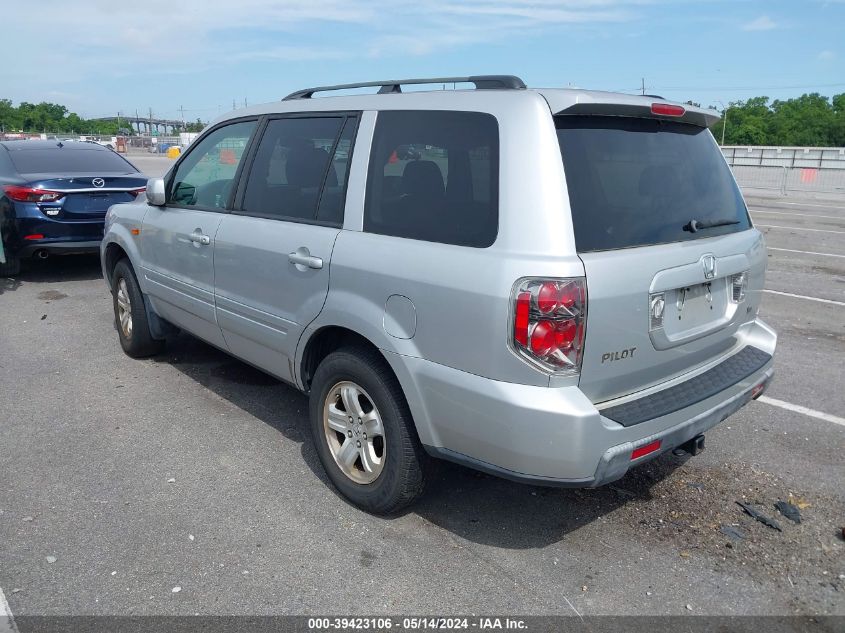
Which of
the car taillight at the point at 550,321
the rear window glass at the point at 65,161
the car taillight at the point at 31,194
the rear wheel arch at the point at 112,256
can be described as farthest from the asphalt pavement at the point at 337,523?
the rear window glass at the point at 65,161

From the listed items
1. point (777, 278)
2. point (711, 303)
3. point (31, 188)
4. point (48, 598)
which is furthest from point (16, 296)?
point (777, 278)

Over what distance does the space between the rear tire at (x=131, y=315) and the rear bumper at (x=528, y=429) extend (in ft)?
10.5

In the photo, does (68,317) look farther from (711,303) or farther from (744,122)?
(744,122)

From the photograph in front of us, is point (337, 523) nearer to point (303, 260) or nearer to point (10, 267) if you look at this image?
point (303, 260)

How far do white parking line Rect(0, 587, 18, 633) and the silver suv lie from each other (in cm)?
151

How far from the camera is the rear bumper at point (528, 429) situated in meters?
2.71

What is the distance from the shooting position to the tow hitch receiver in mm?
3311

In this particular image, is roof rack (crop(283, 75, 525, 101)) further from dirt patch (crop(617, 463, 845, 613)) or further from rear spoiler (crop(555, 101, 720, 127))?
dirt patch (crop(617, 463, 845, 613))

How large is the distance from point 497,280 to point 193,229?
260 cm

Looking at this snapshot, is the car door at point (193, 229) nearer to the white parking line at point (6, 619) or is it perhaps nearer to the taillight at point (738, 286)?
the white parking line at point (6, 619)

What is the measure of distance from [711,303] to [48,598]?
3132mm

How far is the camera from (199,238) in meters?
4.49

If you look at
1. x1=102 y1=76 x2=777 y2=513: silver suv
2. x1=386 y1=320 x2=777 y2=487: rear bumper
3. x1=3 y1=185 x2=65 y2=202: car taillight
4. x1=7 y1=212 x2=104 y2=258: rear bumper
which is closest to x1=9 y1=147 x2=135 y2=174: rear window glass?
x1=3 y1=185 x2=65 y2=202: car taillight

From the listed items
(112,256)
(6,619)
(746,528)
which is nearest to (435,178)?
(746,528)
